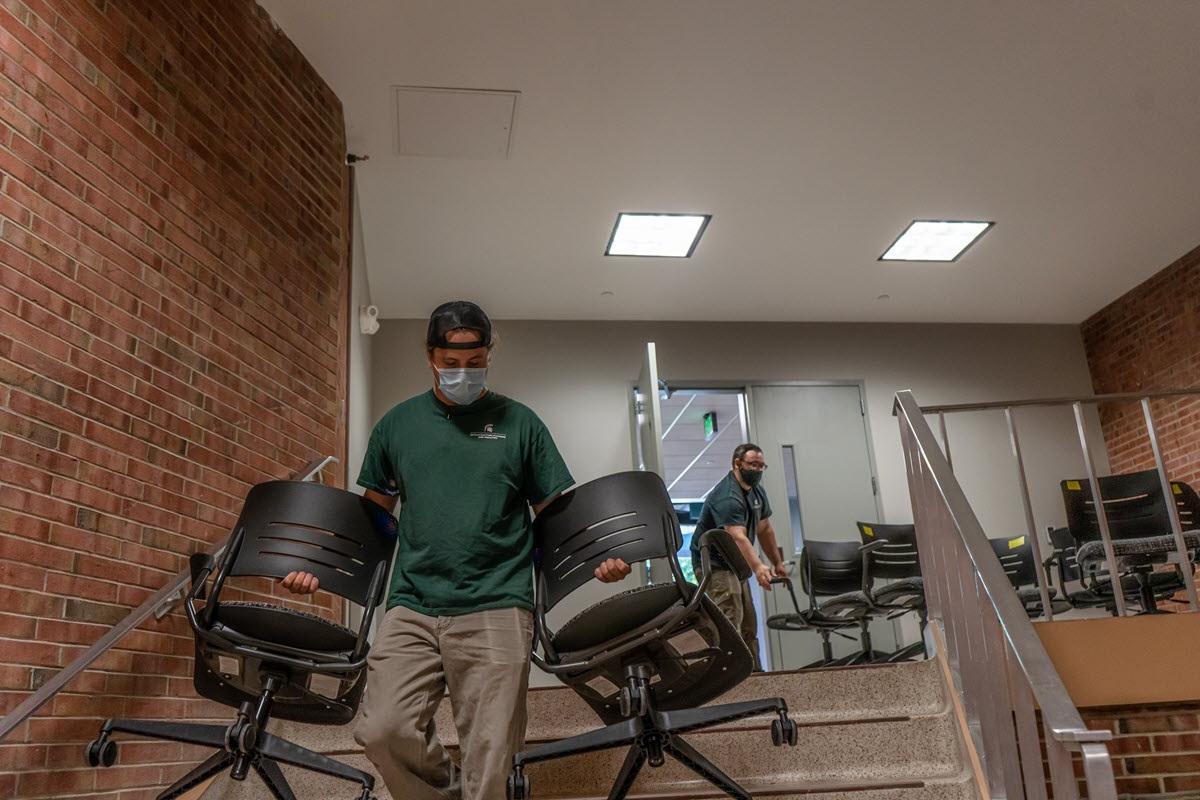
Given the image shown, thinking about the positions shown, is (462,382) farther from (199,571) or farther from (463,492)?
(199,571)

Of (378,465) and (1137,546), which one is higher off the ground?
(378,465)

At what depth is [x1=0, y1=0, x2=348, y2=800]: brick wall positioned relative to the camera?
2.51m

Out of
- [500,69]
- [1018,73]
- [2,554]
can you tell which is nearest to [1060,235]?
[1018,73]

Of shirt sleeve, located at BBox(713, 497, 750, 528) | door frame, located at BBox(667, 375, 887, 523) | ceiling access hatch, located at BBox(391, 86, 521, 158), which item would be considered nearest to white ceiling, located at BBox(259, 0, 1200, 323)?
ceiling access hatch, located at BBox(391, 86, 521, 158)

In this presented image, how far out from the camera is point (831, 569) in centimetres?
545

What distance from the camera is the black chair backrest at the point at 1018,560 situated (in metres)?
5.20

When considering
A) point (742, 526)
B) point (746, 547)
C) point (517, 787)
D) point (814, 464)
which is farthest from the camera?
point (814, 464)

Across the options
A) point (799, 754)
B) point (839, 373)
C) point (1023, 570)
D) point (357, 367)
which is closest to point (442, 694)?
point (799, 754)

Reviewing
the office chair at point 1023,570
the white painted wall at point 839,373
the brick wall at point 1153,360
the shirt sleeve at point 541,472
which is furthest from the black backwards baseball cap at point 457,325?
the brick wall at point 1153,360

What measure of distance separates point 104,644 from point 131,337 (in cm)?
95

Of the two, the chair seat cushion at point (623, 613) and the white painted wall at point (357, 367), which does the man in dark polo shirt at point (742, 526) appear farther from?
the chair seat cushion at point (623, 613)

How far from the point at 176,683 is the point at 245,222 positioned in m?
1.72

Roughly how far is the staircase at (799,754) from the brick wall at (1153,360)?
451 cm

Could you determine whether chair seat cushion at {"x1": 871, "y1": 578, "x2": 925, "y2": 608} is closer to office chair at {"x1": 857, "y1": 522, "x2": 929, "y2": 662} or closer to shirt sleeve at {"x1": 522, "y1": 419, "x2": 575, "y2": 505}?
office chair at {"x1": 857, "y1": 522, "x2": 929, "y2": 662}
